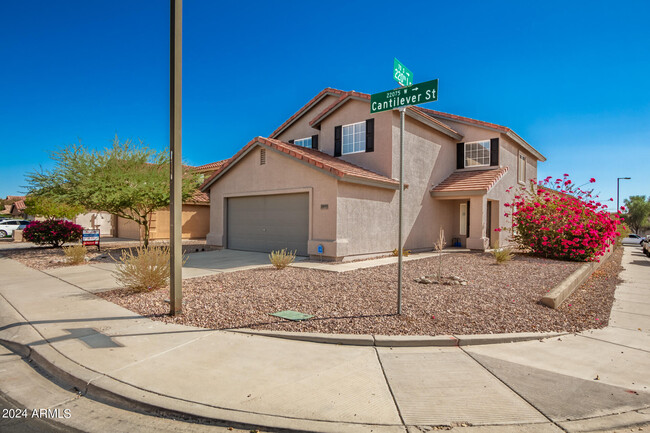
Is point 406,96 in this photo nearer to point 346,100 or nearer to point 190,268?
point 190,268

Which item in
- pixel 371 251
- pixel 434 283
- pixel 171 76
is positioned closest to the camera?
pixel 171 76

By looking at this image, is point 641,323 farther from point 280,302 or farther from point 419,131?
point 419,131

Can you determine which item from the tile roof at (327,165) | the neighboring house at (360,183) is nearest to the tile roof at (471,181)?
the neighboring house at (360,183)

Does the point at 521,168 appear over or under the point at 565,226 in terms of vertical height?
over

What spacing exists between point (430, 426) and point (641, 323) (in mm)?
5486

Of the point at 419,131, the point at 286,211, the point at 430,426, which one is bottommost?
the point at 430,426

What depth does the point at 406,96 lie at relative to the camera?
5723 mm

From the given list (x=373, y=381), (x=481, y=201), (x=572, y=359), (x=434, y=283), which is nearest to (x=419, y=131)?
(x=481, y=201)

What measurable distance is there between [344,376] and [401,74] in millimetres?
4575

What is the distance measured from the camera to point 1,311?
21.6 ft

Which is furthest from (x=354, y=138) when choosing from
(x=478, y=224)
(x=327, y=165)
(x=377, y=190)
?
(x=478, y=224)

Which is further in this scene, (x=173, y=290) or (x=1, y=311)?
(x=1, y=311)

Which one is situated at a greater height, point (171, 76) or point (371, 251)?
point (171, 76)

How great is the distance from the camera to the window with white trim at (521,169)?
2059cm
